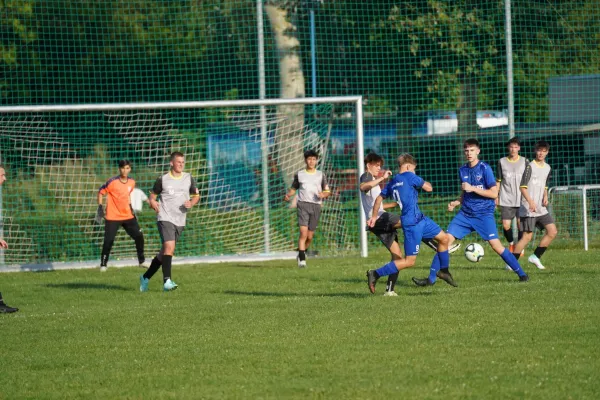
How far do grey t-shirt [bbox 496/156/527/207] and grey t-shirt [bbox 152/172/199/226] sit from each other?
5223 mm

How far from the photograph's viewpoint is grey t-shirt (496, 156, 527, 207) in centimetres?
1606

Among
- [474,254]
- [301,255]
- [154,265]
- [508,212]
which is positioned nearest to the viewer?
[154,265]

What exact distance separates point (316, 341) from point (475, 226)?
4.56 metres

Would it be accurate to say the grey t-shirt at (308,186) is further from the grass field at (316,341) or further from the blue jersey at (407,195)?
the blue jersey at (407,195)

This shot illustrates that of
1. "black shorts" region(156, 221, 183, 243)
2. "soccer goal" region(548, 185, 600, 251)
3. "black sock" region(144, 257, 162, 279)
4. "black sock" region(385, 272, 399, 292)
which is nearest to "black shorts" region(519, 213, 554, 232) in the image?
"black sock" region(385, 272, 399, 292)

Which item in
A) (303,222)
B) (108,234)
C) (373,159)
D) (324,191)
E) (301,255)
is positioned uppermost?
(373,159)

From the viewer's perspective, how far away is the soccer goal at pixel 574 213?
2006cm

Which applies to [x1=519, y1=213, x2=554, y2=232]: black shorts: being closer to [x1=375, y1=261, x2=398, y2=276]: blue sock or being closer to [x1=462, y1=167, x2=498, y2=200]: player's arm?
[x1=462, y1=167, x2=498, y2=200]: player's arm

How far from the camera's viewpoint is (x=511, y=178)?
52.7ft

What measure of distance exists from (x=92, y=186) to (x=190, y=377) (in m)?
15.0

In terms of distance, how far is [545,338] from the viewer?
8664mm

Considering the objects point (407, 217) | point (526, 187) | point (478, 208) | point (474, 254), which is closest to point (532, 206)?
point (526, 187)

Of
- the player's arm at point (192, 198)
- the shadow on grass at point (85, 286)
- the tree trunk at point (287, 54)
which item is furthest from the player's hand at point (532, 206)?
the tree trunk at point (287, 54)

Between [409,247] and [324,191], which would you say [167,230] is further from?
[324,191]
